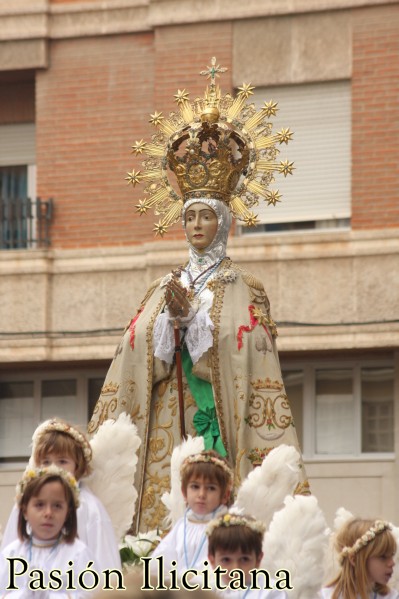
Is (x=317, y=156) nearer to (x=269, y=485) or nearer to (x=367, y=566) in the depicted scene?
(x=269, y=485)

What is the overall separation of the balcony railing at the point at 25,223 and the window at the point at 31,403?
5.74 ft

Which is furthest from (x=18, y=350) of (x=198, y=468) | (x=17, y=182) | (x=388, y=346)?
(x=198, y=468)

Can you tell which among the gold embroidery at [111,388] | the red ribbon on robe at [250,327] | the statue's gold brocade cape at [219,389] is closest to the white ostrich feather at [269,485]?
the statue's gold brocade cape at [219,389]

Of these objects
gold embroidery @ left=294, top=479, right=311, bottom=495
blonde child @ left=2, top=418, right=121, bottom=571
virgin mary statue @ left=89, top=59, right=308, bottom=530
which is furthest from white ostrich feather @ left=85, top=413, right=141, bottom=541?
gold embroidery @ left=294, top=479, right=311, bottom=495

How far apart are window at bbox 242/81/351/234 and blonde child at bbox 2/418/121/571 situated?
1315cm

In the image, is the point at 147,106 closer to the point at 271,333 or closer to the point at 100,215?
the point at 100,215

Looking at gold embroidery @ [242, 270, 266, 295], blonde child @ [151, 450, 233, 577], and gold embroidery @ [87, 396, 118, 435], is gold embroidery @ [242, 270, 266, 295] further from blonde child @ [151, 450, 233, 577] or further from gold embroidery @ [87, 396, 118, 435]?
blonde child @ [151, 450, 233, 577]

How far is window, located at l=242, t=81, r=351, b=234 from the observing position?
26.7 metres

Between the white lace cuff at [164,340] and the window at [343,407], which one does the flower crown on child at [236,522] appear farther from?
the window at [343,407]

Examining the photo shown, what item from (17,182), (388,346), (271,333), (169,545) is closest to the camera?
(169,545)

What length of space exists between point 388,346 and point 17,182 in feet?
18.4

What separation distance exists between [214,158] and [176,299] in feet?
4.73

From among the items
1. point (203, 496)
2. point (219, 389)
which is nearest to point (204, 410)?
point (219, 389)

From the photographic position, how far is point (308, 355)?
27156 millimetres
